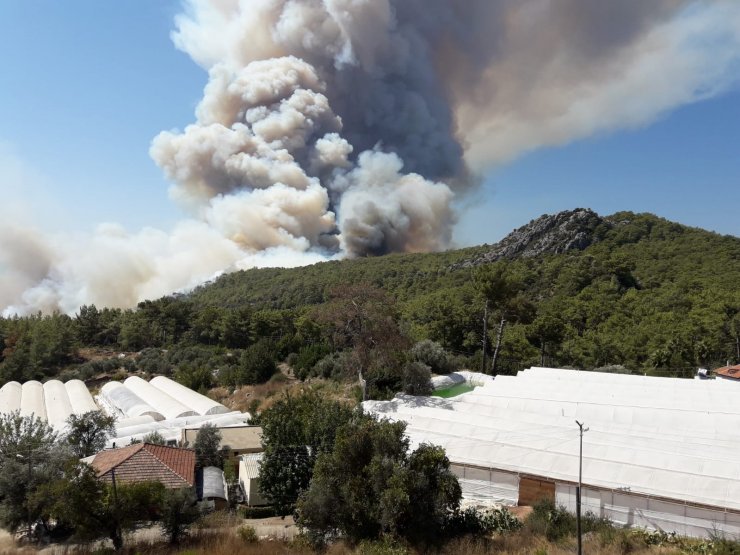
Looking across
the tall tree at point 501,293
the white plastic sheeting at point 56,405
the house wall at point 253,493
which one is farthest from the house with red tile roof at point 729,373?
the white plastic sheeting at point 56,405

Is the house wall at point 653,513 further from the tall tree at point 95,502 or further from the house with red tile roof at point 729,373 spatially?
the house with red tile roof at point 729,373

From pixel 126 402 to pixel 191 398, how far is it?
3.12 m

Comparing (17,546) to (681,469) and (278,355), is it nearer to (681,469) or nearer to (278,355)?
(681,469)

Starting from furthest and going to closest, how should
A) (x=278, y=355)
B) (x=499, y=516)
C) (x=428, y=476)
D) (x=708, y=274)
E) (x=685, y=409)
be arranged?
1. (x=708, y=274)
2. (x=278, y=355)
3. (x=685, y=409)
4. (x=499, y=516)
5. (x=428, y=476)

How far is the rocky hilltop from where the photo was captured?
57.2 metres

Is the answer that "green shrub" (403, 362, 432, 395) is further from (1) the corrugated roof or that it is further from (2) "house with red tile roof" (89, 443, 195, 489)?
(2) "house with red tile roof" (89, 443, 195, 489)

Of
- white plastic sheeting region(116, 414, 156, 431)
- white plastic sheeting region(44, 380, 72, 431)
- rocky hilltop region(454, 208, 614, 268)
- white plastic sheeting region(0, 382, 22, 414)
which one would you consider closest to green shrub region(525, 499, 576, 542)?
white plastic sheeting region(116, 414, 156, 431)

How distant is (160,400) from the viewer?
23.1 meters

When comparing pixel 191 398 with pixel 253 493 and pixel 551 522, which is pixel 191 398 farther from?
pixel 551 522

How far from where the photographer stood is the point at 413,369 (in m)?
19.6

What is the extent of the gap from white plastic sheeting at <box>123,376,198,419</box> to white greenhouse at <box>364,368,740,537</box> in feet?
27.7

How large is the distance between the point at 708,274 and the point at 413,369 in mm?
31329

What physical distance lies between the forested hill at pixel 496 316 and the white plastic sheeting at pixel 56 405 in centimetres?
651

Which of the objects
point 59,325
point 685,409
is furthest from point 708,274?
point 59,325
